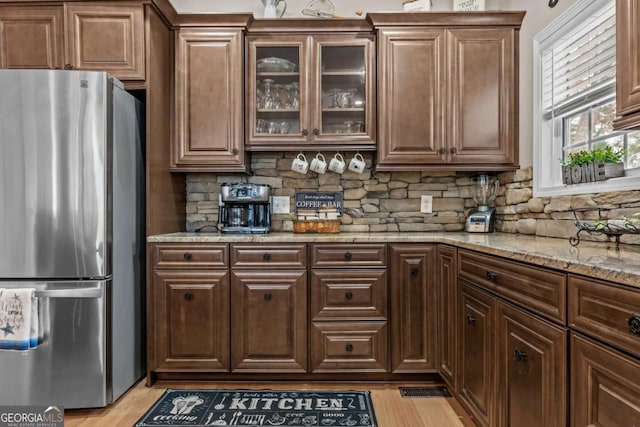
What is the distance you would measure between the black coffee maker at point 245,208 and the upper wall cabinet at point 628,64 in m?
1.95

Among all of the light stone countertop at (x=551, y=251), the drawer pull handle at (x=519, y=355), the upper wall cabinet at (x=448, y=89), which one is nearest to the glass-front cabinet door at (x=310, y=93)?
the upper wall cabinet at (x=448, y=89)

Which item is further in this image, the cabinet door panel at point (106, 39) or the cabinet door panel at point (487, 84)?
the cabinet door panel at point (487, 84)

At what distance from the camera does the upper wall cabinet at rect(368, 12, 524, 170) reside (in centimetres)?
264

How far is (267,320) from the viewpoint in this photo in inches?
93.7

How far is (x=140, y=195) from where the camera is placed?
8.01ft

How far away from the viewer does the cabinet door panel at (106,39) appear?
7.76 ft

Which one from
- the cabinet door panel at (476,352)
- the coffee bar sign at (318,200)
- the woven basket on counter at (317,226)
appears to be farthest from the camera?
the coffee bar sign at (318,200)

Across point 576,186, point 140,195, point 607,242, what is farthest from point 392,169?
point 140,195

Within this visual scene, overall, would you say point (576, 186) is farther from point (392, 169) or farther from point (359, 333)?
point (359, 333)

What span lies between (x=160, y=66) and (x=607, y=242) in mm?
2654

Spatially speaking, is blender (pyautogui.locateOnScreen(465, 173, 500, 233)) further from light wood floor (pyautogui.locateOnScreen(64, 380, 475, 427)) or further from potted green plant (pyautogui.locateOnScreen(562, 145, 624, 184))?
light wood floor (pyautogui.locateOnScreen(64, 380, 475, 427))

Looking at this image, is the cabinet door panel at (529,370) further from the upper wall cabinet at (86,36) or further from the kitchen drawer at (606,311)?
the upper wall cabinet at (86,36)

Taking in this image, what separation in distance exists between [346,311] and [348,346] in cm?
21

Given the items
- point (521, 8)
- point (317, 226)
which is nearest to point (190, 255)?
point (317, 226)
